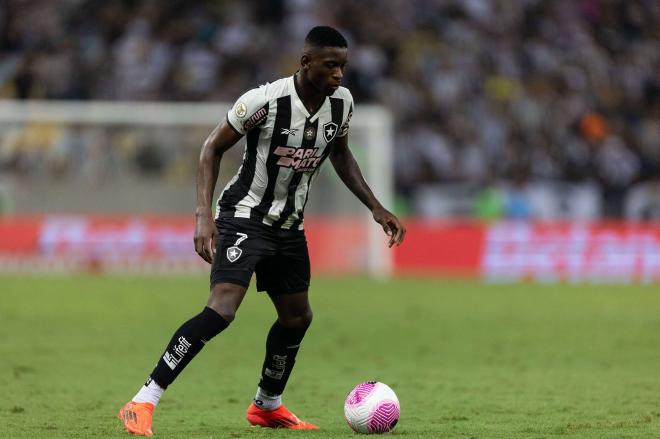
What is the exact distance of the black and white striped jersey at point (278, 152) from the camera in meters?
7.07

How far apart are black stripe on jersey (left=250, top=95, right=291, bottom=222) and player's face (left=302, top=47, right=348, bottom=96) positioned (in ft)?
0.82

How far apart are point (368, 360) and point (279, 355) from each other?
407 cm

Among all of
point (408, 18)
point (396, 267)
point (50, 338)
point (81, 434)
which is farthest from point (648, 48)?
point (81, 434)

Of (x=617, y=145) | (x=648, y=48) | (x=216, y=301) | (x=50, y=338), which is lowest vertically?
(x=50, y=338)

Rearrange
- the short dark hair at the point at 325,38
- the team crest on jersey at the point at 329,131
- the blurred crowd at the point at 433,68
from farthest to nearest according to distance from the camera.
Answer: the blurred crowd at the point at 433,68, the team crest on jersey at the point at 329,131, the short dark hair at the point at 325,38

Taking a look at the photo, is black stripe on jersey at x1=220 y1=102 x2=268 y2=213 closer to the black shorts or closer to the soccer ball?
the black shorts

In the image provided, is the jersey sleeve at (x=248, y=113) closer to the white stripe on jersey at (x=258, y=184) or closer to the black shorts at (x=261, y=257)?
the white stripe on jersey at (x=258, y=184)

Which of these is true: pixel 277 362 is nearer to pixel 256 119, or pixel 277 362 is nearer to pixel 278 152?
pixel 278 152

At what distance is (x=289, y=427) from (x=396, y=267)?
16.9 meters

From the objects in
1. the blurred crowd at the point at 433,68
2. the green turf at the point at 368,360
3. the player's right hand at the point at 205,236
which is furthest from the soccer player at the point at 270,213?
the blurred crowd at the point at 433,68

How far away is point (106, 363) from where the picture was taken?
11164mm

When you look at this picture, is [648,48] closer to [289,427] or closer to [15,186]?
[15,186]

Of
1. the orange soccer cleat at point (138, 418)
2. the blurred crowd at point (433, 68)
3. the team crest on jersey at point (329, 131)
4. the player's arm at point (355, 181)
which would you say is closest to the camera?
the orange soccer cleat at point (138, 418)

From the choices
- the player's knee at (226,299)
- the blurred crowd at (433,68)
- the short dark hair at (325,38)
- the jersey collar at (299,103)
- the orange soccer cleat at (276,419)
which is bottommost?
the orange soccer cleat at (276,419)
